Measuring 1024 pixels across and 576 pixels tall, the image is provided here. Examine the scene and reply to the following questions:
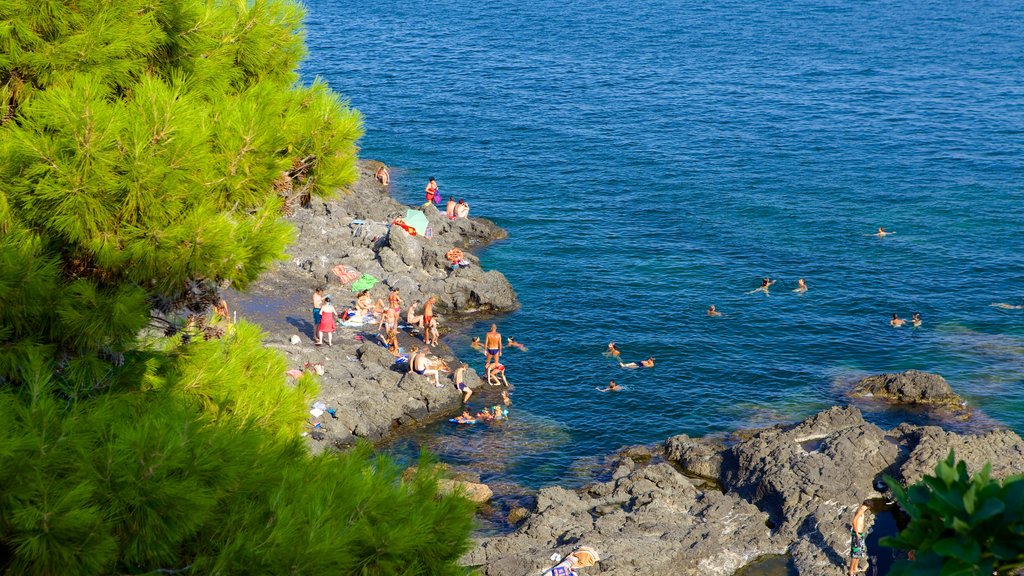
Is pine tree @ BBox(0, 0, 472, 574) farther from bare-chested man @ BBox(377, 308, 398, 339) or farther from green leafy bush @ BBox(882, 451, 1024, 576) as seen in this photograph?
bare-chested man @ BBox(377, 308, 398, 339)

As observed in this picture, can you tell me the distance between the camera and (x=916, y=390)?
30.4m

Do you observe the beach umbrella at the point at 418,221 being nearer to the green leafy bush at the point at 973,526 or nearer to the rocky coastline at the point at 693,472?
the rocky coastline at the point at 693,472

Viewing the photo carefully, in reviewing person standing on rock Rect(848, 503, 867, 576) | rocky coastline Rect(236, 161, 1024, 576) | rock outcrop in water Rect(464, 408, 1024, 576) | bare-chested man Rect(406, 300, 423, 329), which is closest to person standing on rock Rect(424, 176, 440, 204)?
rocky coastline Rect(236, 161, 1024, 576)

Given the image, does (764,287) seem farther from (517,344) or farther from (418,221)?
(418,221)

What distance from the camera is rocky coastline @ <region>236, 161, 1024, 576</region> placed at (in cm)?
2127

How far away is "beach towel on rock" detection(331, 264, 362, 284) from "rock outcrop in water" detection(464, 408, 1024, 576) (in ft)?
47.0

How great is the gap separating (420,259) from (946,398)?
63.7 feet

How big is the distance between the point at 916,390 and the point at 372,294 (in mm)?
18610

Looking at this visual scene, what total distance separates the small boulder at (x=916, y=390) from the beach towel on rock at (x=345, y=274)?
18048mm

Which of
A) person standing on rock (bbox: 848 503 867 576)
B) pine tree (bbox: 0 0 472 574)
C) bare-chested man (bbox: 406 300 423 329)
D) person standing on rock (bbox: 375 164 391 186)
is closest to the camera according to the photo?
pine tree (bbox: 0 0 472 574)

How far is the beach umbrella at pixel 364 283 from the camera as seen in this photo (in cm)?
3628

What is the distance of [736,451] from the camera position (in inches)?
1023

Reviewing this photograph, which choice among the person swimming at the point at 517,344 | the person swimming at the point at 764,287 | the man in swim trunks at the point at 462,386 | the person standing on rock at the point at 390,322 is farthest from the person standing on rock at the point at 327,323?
the person swimming at the point at 764,287

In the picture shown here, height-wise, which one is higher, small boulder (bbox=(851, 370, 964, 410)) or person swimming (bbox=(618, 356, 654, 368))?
small boulder (bbox=(851, 370, 964, 410))
